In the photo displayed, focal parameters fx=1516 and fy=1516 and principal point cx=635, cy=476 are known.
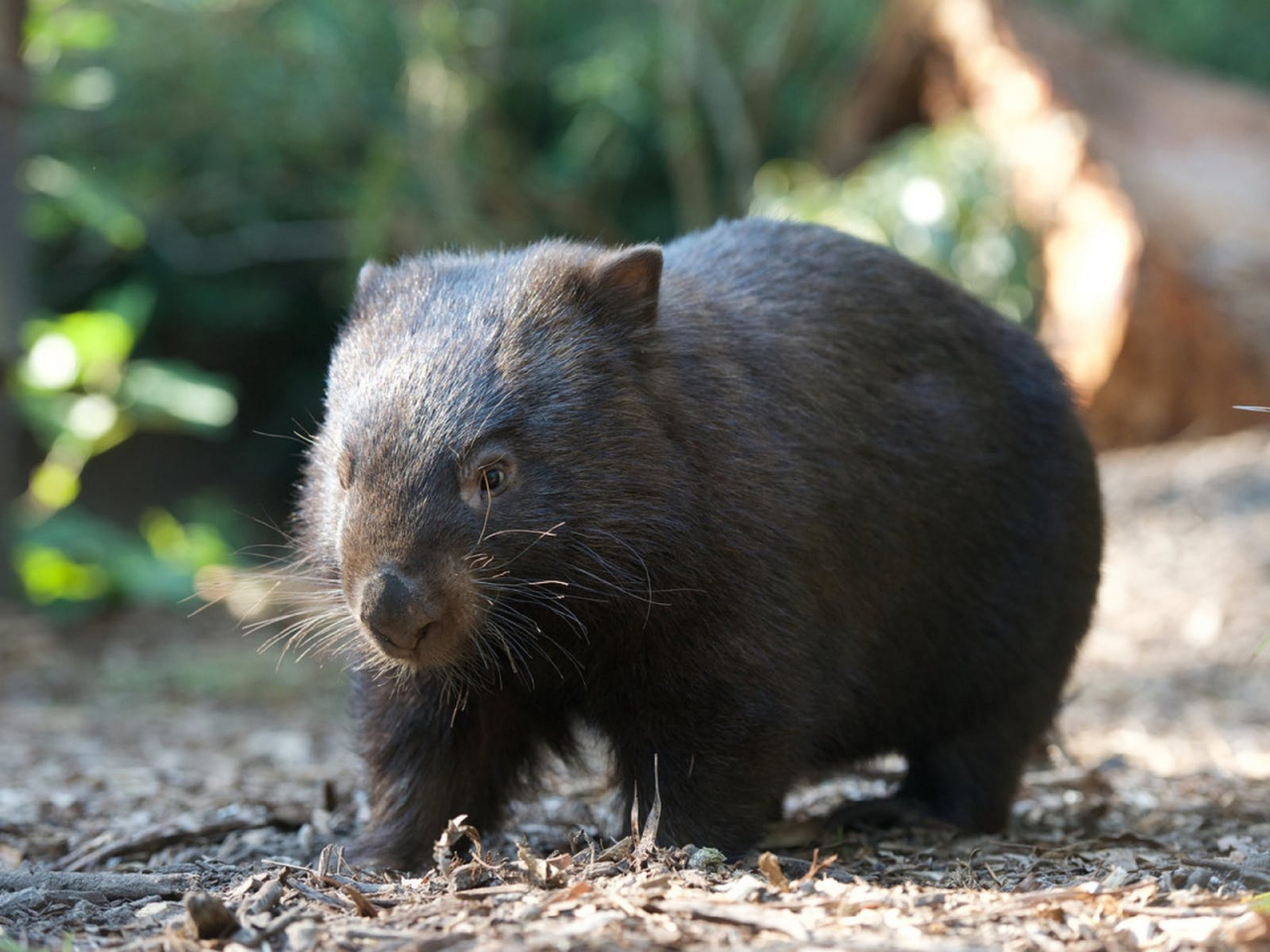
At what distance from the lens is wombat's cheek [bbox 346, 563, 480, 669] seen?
10.4 ft

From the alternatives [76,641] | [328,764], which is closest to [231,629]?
[76,641]

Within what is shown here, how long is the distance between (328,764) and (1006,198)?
6.89 meters

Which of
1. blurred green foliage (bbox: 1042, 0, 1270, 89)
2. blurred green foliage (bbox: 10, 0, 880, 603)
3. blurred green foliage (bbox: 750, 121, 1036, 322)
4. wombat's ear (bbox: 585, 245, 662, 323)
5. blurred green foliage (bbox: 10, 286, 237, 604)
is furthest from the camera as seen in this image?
blurred green foliage (bbox: 1042, 0, 1270, 89)

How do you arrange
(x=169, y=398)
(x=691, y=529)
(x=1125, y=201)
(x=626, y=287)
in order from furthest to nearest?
(x=1125, y=201)
(x=169, y=398)
(x=626, y=287)
(x=691, y=529)

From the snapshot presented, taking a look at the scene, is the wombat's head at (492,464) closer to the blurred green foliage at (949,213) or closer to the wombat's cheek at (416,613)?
the wombat's cheek at (416,613)

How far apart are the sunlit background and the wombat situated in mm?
6028

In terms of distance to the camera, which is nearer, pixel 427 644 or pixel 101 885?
pixel 427 644

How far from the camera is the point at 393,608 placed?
317 cm

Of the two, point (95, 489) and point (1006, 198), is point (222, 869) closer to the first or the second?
point (1006, 198)

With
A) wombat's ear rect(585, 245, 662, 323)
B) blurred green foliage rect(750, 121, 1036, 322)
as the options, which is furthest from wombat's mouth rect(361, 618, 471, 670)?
blurred green foliage rect(750, 121, 1036, 322)

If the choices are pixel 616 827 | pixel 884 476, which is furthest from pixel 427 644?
pixel 884 476

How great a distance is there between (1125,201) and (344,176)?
276 inches

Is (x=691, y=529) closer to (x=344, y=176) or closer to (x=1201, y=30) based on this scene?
(x=344, y=176)

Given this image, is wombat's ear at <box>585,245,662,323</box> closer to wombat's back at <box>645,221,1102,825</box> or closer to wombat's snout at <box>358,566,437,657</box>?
wombat's back at <box>645,221,1102,825</box>
